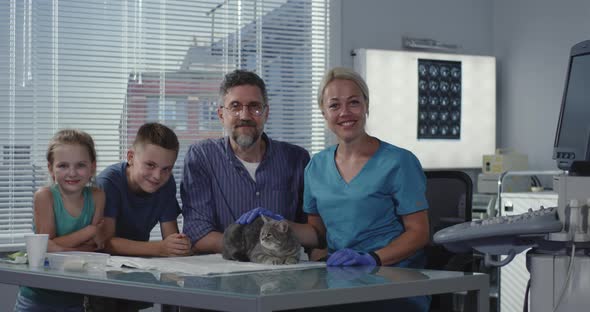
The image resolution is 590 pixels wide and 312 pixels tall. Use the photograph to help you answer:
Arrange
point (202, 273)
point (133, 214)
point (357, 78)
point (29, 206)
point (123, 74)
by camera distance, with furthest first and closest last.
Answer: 1. point (123, 74)
2. point (29, 206)
3. point (133, 214)
4. point (357, 78)
5. point (202, 273)

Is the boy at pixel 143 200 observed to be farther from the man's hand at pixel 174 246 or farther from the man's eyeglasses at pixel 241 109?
the man's eyeglasses at pixel 241 109

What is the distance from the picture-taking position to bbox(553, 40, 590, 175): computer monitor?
5.41 feet

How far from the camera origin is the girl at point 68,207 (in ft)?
7.77

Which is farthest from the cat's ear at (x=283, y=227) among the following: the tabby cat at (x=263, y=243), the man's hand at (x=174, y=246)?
the man's hand at (x=174, y=246)

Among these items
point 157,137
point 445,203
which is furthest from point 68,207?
point 445,203

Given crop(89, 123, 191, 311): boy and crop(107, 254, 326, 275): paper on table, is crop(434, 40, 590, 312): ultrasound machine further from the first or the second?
crop(89, 123, 191, 311): boy

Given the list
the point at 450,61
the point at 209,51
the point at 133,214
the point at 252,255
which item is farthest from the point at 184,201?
the point at 450,61

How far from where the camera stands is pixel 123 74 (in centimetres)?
464

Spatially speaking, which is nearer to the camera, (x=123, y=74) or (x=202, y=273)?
(x=202, y=273)

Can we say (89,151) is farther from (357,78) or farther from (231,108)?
A: (357,78)

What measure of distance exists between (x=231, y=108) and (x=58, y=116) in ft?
6.59

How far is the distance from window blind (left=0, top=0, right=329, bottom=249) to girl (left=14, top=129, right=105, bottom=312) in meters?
1.83

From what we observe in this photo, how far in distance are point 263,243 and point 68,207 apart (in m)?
0.70

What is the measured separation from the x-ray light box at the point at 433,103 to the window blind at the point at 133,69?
1.26ft
